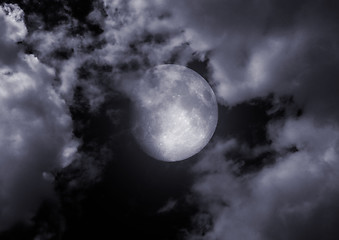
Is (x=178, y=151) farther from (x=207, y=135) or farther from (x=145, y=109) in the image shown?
(x=145, y=109)

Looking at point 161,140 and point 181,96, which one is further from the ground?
point 181,96

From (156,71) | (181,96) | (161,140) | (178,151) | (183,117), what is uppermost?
(156,71)

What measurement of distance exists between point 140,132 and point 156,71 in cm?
606

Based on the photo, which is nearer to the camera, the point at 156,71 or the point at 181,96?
the point at 181,96

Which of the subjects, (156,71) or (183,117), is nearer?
(183,117)

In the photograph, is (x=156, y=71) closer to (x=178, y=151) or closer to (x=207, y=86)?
(x=207, y=86)

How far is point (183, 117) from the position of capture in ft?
60.1

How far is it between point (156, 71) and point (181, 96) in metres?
3.90

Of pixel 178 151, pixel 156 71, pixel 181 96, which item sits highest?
pixel 156 71

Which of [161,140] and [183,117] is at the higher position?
[183,117]

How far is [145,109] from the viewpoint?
18.7m

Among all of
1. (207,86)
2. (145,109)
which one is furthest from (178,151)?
(207,86)

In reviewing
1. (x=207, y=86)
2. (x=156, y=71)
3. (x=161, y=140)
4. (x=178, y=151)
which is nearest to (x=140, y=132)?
(x=161, y=140)

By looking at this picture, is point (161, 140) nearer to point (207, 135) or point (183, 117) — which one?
point (183, 117)
